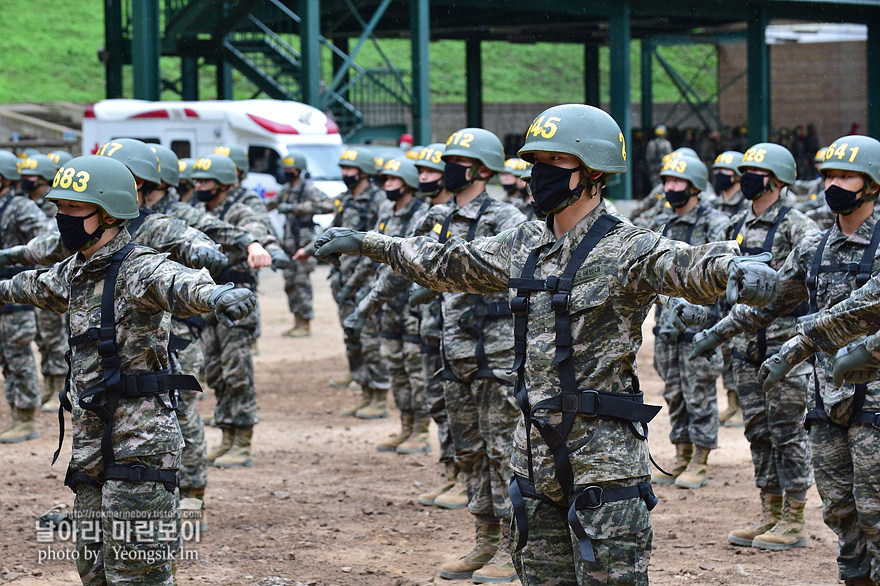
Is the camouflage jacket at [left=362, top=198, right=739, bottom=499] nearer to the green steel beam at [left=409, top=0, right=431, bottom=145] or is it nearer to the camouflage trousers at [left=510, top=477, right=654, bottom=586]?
the camouflage trousers at [left=510, top=477, right=654, bottom=586]

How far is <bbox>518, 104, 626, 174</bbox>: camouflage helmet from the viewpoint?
4.60 metres

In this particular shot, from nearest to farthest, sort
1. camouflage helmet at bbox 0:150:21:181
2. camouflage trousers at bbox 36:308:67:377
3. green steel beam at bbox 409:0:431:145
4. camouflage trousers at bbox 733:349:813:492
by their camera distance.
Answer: camouflage trousers at bbox 733:349:813:492
camouflage helmet at bbox 0:150:21:181
camouflage trousers at bbox 36:308:67:377
green steel beam at bbox 409:0:431:145

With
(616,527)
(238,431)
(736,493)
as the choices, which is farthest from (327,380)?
(616,527)

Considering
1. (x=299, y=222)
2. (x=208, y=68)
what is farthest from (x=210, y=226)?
(x=208, y=68)

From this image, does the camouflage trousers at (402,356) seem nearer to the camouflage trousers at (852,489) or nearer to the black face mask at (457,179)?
the black face mask at (457,179)

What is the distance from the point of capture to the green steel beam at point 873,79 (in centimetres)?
3141

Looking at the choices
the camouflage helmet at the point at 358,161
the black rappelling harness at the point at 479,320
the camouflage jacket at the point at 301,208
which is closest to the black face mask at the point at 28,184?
the camouflage helmet at the point at 358,161

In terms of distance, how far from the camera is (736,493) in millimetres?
9008

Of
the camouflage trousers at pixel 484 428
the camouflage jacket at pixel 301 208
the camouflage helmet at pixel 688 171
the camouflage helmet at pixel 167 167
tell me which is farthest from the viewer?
the camouflage jacket at pixel 301 208

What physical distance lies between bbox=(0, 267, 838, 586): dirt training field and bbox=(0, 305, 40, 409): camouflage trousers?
→ 45 centimetres

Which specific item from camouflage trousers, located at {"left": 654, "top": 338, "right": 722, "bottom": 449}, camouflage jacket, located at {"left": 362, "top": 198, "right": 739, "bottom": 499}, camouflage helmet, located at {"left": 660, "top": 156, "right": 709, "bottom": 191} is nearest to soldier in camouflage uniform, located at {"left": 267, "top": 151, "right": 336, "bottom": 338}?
camouflage helmet, located at {"left": 660, "top": 156, "right": 709, "bottom": 191}

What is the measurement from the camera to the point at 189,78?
29250 millimetres

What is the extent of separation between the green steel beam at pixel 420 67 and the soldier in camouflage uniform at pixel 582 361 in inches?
808

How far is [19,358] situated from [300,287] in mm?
5857
